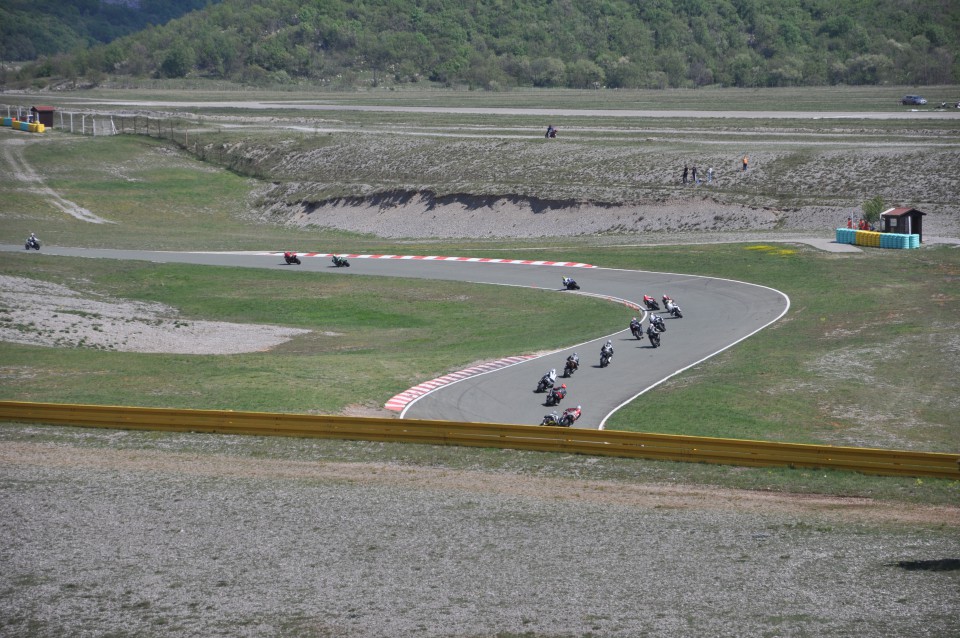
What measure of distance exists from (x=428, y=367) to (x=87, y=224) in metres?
49.9

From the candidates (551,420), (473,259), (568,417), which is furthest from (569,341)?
(473,259)

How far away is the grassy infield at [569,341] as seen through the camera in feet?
89.3

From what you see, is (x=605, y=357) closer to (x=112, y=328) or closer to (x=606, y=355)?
(x=606, y=355)

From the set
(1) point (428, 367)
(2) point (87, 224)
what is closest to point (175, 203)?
(2) point (87, 224)

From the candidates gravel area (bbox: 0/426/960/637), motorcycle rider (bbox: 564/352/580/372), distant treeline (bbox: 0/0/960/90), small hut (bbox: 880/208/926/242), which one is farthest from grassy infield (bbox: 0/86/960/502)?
distant treeline (bbox: 0/0/960/90)

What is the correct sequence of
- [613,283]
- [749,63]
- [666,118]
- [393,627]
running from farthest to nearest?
[749,63] < [666,118] < [613,283] < [393,627]

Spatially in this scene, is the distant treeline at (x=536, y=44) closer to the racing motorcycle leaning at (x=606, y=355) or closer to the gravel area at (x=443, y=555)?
the racing motorcycle leaning at (x=606, y=355)

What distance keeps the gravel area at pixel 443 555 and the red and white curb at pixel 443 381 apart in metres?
6.78

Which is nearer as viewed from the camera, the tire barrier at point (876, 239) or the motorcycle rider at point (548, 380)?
the motorcycle rider at point (548, 380)

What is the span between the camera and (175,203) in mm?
84312

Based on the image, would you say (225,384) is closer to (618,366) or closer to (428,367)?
(428,367)

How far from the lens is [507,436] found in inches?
945

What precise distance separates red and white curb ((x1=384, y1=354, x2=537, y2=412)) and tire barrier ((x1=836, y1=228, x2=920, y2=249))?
27699mm

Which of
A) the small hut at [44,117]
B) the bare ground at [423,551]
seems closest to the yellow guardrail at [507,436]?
the bare ground at [423,551]
